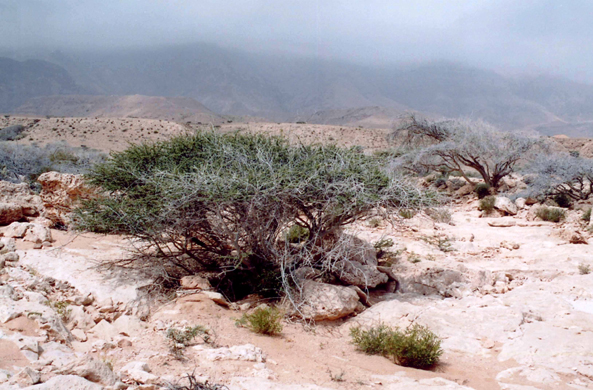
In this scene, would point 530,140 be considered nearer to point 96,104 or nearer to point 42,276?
point 42,276

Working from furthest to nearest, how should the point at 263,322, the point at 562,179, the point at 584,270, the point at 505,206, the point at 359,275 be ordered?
1. the point at 562,179
2. the point at 505,206
3. the point at 584,270
4. the point at 359,275
5. the point at 263,322

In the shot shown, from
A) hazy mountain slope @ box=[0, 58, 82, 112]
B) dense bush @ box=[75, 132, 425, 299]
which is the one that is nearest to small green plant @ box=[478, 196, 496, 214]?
dense bush @ box=[75, 132, 425, 299]

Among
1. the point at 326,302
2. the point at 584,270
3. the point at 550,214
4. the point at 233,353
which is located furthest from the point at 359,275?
the point at 550,214

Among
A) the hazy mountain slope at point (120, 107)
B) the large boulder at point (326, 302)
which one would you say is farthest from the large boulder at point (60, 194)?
the hazy mountain slope at point (120, 107)

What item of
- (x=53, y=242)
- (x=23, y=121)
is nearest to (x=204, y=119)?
(x=23, y=121)

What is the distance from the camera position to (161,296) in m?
6.14

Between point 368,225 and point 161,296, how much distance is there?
6.77 metres

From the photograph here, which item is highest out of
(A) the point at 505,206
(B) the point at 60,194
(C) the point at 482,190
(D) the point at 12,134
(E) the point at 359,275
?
(B) the point at 60,194

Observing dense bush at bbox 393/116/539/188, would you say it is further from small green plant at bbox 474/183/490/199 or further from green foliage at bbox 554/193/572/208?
green foliage at bbox 554/193/572/208

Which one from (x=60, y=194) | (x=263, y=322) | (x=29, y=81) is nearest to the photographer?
(x=263, y=322)

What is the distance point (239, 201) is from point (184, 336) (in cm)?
203

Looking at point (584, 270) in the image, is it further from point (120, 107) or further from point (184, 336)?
point (120, 107)

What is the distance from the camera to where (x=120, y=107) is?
86.2 metres

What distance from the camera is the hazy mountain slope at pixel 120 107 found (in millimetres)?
75312
